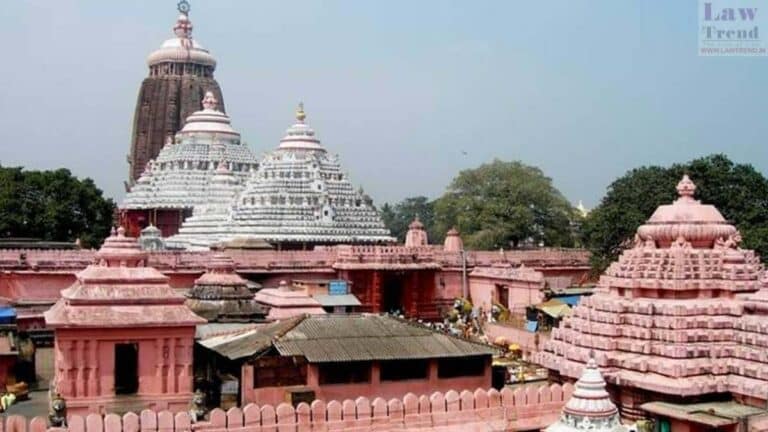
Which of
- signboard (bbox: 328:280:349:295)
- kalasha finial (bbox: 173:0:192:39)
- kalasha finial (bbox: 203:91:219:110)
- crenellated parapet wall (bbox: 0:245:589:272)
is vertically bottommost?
signboard (bbox: 328:280:349:295)

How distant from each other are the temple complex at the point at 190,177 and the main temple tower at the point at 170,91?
7200 mm

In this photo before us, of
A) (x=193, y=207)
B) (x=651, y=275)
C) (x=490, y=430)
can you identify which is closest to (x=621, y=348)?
(x=651, y=275)

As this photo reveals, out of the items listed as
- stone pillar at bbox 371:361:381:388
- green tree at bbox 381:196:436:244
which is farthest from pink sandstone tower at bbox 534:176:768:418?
green tree at bbox 381:196:436:244

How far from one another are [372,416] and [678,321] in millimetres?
5471

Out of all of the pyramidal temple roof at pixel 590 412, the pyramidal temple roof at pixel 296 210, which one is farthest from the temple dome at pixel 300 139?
the pyramidal temple roof at pixel 590 412

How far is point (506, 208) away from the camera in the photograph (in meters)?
53.4

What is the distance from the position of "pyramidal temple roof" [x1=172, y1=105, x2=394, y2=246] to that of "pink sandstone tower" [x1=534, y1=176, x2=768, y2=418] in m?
24.8

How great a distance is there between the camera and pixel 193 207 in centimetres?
5019

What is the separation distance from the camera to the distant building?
60.5 feet

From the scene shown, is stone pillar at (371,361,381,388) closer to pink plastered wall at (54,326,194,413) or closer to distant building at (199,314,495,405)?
distant building at (199,314,495,405)

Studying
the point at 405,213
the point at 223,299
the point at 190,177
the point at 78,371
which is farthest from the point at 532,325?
the point at 405,213

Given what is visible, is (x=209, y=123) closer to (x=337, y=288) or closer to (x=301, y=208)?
(x=301, y=208)

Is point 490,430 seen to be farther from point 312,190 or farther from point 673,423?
point 312,190

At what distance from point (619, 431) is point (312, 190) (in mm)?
33759
